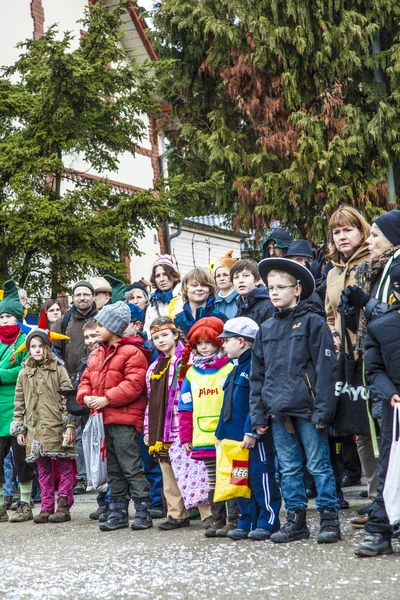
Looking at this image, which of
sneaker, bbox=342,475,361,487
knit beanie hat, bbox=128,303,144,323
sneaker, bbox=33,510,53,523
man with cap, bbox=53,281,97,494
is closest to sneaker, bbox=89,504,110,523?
sneaker, bbox=33,510,53,523

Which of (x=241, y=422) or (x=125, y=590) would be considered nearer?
(x=125, y=590)

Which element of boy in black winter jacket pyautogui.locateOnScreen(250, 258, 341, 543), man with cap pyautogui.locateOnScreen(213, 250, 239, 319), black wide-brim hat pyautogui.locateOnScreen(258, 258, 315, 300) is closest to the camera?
boy in black winter jacket pyautogui.locateOnScreen(250, 258, 341, 543)

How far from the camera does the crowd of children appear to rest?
614 centimetres

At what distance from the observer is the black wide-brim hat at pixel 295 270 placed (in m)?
6.47

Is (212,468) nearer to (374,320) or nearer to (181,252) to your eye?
(374,320)

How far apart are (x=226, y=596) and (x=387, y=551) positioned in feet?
3.70

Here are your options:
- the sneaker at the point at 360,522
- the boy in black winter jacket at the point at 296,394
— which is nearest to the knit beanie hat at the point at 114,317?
the boy in black winter jacket at the point at 296,394

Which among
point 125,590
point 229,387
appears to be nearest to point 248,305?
point 229,387

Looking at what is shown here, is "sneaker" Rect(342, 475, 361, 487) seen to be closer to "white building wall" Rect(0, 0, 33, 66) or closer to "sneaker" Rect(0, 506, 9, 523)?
"sneaker" Rect(0, 506, 9, 523)

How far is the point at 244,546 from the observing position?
242 inches

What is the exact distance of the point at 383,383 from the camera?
548 centimetres

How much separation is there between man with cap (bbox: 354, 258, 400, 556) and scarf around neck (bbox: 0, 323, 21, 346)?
489 centimetres

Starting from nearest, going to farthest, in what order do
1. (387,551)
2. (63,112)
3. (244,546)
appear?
(387,551) < (244,546) < (63,112)

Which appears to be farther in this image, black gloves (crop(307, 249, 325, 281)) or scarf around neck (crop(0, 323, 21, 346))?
scarf around neck (crop(0, 323, 21, 346))
